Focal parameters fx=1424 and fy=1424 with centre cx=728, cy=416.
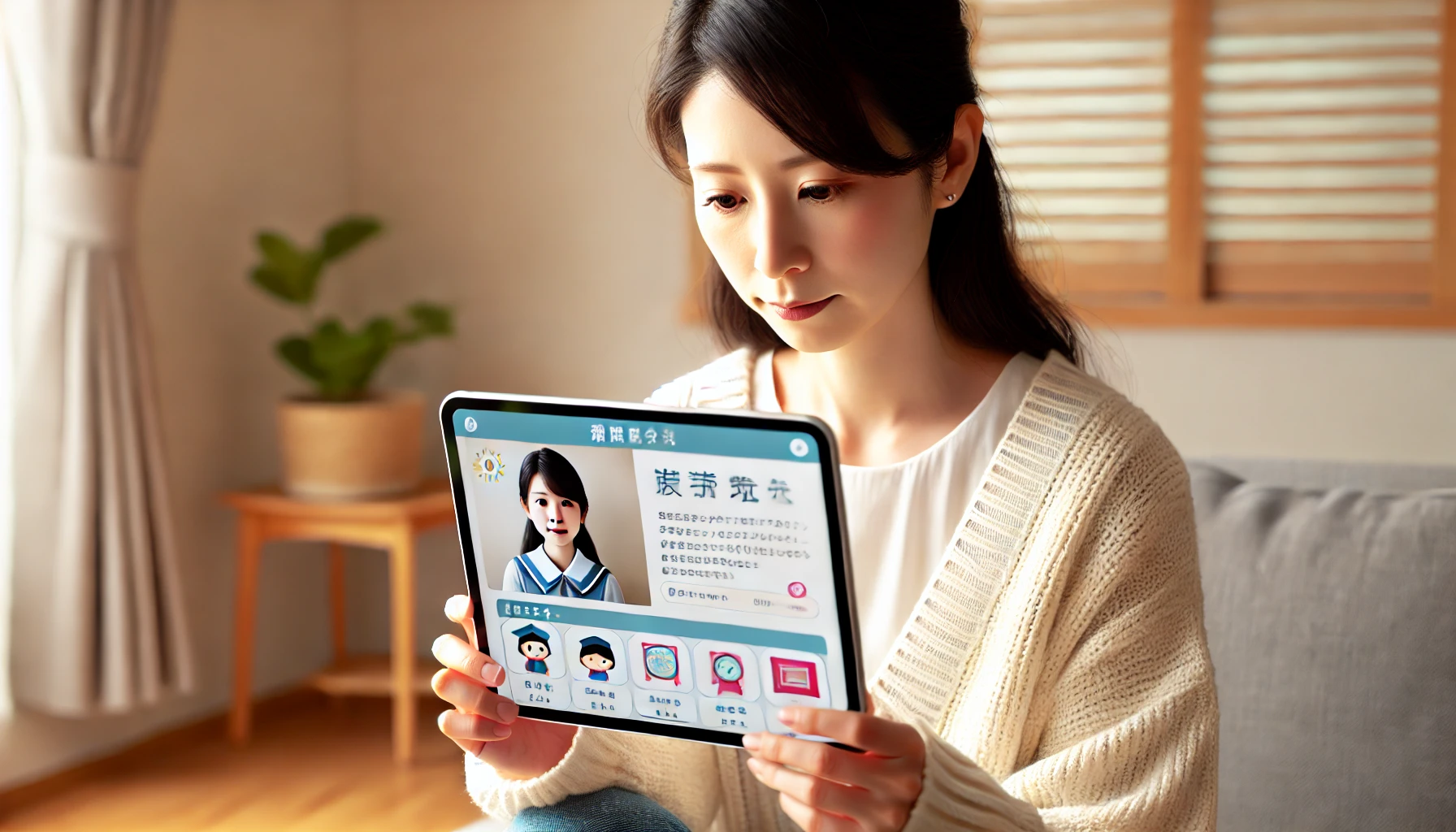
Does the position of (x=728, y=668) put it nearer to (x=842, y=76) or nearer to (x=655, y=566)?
(x=655, y=566)

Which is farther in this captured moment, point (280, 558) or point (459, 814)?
point (280, 558)

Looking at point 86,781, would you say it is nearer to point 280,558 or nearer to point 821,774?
point 280,558

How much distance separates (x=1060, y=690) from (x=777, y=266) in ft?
1.35

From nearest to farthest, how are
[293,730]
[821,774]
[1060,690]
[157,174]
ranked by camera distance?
1. [821,774]
2. [1060,690]
3. [157,174]
4. [293,730]

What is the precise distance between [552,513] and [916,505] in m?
0.40

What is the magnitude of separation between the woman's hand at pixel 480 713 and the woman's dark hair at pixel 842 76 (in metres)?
0.41

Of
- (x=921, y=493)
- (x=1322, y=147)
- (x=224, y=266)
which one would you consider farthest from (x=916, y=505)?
(x=224, y=266)

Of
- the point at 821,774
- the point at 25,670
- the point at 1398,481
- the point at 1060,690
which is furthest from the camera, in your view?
the point at 25,670

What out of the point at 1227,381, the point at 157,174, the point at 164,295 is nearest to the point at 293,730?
the point at 164,295

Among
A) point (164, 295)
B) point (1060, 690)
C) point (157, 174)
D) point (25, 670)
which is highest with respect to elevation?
point (157, 174)

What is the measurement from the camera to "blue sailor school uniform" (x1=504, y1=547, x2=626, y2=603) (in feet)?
3.11

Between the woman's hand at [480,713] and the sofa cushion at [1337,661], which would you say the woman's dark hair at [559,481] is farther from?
the sofa cushion at [1337,661]

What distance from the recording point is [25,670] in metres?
2.66

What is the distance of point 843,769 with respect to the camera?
875 mm
